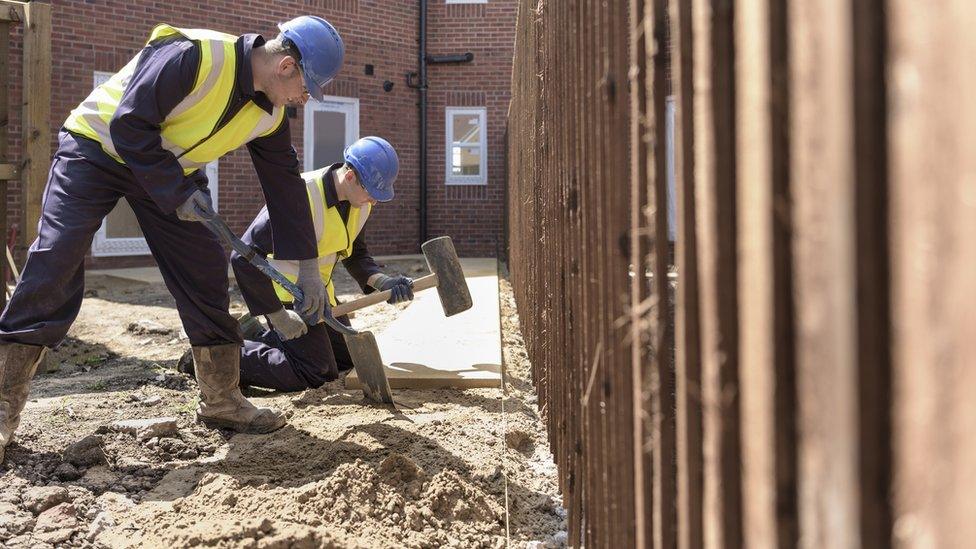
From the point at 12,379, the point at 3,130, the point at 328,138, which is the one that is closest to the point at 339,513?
the point at 12,379

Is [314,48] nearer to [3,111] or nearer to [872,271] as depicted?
[3,111]

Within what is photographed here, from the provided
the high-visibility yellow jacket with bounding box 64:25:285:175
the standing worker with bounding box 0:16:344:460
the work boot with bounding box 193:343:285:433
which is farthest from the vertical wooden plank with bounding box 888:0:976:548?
the work boot with bounding box 193:343:285:433

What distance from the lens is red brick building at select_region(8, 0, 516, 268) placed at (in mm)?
12859

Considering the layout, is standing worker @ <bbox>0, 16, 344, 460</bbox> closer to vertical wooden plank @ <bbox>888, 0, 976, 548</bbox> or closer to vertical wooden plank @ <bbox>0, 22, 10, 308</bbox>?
vertical wooden plank @ <bbox>0, 22, 10, 308</bbox>

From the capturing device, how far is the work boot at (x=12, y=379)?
343 centimetres

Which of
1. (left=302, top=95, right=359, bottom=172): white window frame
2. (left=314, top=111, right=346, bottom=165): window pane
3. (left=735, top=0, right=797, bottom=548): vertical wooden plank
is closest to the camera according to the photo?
(left=735, top=0, right=797, bottom=548): vertical wooden plank

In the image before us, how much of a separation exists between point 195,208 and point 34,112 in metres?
2.90

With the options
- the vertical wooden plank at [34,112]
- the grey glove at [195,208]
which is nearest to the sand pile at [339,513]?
the grey glove at [195,208]

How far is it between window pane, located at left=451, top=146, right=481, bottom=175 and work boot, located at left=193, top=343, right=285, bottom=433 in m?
11.2

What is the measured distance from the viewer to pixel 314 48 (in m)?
3.74

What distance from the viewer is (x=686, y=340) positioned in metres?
1.13

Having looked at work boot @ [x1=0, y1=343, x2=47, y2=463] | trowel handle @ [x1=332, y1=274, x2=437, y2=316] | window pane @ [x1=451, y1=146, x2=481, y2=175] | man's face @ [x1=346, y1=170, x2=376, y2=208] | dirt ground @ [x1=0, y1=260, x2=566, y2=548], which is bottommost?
dirt ground @ [x1=0, y1=260, x2=566, y2=548]

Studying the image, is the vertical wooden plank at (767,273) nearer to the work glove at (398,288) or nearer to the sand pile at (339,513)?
the sand pile at (339,513)

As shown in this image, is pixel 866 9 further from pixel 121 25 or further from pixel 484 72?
pixel 484 72
